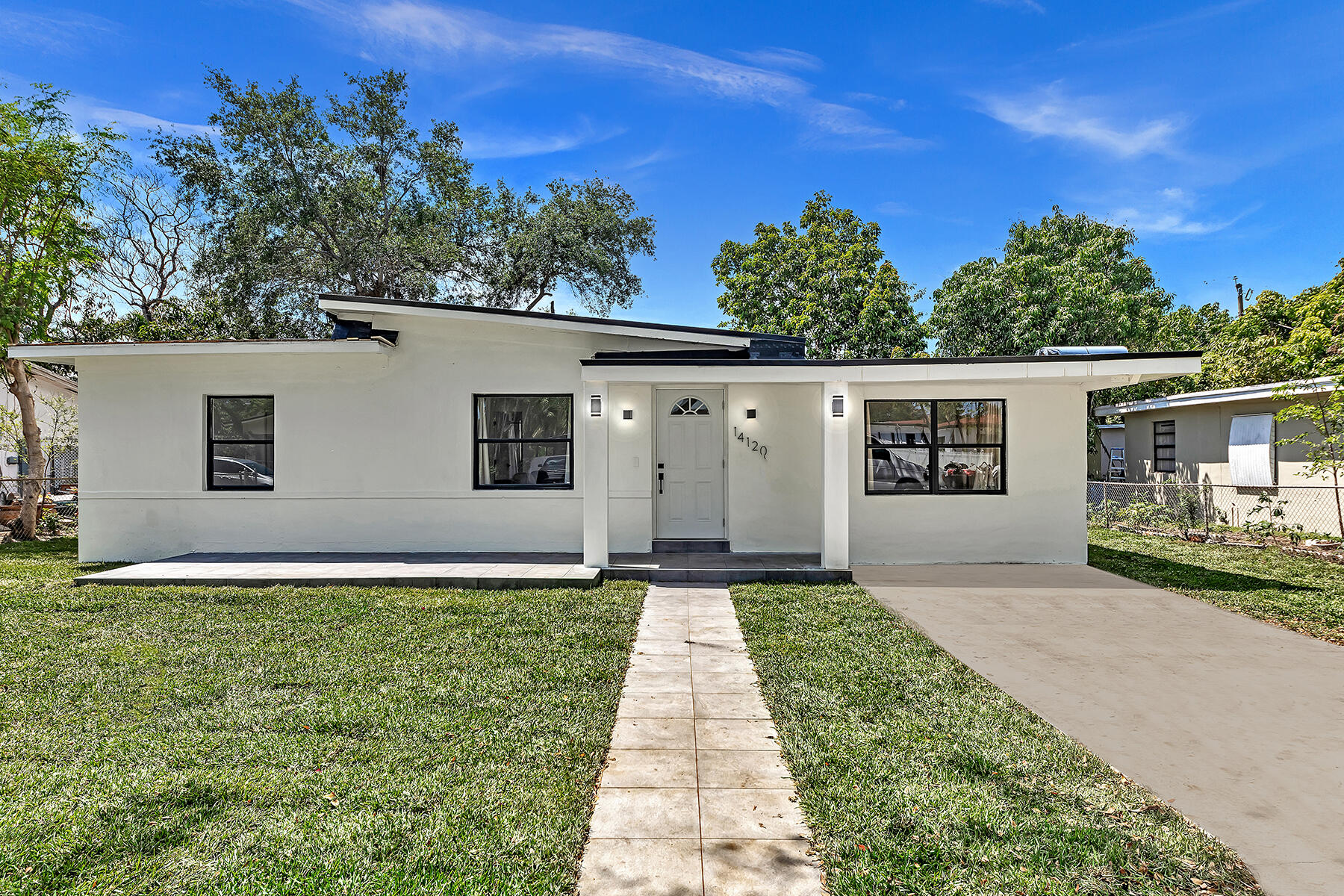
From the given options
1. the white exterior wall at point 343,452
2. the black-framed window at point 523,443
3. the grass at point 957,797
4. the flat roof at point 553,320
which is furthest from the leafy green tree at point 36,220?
the grass at point 957,797

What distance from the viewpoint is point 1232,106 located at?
631 inches

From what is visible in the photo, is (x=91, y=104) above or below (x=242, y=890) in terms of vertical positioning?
above

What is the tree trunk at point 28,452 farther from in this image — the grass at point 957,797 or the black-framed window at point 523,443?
the grass at point 957,797

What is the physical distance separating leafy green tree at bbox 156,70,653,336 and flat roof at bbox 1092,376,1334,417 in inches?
586

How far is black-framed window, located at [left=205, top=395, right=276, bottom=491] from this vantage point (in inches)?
360

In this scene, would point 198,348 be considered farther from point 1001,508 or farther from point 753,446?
point 1001,508

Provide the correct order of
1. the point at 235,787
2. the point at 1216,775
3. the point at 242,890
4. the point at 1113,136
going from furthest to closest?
the point at 1113,136, the point at 1216,775, the point at 235,787, the point at 242,890

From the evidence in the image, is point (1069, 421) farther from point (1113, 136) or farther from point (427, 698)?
point (1113, 136)

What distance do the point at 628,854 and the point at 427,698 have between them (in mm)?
2045

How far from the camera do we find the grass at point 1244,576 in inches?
247

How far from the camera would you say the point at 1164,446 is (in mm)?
14703

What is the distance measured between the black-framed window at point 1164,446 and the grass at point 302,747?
14528mm

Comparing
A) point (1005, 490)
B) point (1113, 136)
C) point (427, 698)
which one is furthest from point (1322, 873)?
point (1113, 136)

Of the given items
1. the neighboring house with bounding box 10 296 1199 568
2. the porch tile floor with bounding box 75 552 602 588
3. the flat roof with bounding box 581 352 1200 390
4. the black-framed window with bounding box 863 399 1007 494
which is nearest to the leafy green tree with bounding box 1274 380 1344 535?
the flat roof with bounding box 581 352 1200 390
